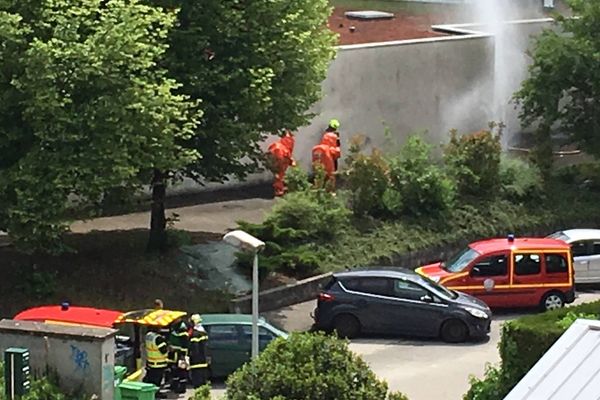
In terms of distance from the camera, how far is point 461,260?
94.2ft

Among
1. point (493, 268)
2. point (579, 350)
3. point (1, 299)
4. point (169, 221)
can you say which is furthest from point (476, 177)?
point (579, 350)

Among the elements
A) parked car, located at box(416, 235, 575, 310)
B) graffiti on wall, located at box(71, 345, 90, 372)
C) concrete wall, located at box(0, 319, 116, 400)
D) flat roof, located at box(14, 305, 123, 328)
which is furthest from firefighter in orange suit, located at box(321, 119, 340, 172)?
graffiti on wall, located at box(71, 345, 90, 372)

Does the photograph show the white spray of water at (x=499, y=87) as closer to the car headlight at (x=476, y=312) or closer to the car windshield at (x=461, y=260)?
the car windshield at (x=461, y=260)

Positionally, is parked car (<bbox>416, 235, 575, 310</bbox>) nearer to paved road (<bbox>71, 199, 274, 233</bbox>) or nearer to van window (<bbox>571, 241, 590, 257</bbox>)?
van window (<bbox>571, 241, 590, 257</bbox>)

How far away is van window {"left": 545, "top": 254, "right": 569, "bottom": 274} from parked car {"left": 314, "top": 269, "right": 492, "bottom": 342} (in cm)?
259

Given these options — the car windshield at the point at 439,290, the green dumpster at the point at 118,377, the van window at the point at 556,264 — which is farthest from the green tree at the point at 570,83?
the green dumpster at the point at 118,377

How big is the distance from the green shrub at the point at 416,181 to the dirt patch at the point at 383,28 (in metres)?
7.18

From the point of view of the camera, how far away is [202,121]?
87.9 ft

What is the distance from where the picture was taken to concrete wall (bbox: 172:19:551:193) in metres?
35.7

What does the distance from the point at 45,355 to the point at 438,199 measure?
14.7 metres

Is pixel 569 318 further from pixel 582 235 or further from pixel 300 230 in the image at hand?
pixel 582 235

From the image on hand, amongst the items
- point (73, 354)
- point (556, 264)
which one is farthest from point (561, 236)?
point (73, 354)

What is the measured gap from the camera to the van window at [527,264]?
93.1 ft

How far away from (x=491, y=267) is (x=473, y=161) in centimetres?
545
